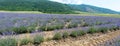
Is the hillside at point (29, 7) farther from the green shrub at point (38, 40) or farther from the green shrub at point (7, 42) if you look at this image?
the green shrub at point (7, 42)

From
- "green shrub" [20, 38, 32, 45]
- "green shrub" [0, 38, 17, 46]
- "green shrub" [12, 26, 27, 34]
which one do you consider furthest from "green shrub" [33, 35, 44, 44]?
"green shrub" [12, 26, 27, 34]

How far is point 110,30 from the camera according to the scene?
17.9m

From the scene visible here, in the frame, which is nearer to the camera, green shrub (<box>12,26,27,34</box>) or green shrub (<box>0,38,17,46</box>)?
green shrub (<box>0,38,17,46</box>)

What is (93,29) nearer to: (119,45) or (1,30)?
(1,30)

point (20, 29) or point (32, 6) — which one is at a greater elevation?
point (20, 29)

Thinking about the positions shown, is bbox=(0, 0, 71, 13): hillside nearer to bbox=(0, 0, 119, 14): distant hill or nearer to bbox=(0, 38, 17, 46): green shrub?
bbox=(0, 0, 119, 14): distant hill

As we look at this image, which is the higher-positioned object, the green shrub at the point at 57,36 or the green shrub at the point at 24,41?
the green shrub at the point at 24,41

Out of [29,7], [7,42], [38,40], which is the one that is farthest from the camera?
[29,7]

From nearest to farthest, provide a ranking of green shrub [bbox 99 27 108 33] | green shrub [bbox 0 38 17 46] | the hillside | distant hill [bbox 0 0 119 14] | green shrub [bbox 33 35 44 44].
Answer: green shrub [bbox 0 38 17 46], green shrub [bbox 33 35 44 44], green shrub [bbox 99 27 108 33], the hillside, distant hill [bbox 0 0 119 14]

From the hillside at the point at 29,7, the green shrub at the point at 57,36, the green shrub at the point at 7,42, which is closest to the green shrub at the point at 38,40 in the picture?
the green shrub at the point at 57,36

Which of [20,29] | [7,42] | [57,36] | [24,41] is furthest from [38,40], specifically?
[20,29]

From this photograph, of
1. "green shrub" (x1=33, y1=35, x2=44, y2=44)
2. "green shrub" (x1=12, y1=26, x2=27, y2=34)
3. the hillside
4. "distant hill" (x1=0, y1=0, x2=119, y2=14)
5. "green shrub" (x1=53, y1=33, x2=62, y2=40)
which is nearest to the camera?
"green shrub" (x1=33, y1=35, x2=44, y2=44)

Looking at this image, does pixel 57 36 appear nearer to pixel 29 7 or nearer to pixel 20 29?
pixel 20 29

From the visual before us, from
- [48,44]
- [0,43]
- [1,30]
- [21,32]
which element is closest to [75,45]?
[48,44]
